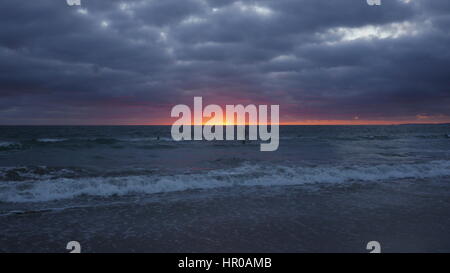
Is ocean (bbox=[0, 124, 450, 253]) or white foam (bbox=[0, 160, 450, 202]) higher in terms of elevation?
Result: white foam (bbox=[0, 160, 450, 202])

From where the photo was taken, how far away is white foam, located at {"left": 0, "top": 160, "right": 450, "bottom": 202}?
9.51 meters

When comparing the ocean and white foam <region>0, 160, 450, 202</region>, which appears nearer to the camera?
the ocean

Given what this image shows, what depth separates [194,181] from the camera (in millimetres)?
11438

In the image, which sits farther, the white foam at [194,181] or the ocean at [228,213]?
the white foam at [194,181]

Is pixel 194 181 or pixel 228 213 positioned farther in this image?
pixel 194 181

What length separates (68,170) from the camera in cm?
1448

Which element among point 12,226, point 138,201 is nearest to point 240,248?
point 138,201

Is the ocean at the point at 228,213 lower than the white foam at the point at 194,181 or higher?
lower

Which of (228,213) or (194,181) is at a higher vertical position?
(194,181)

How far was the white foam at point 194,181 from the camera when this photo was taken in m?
9.51
